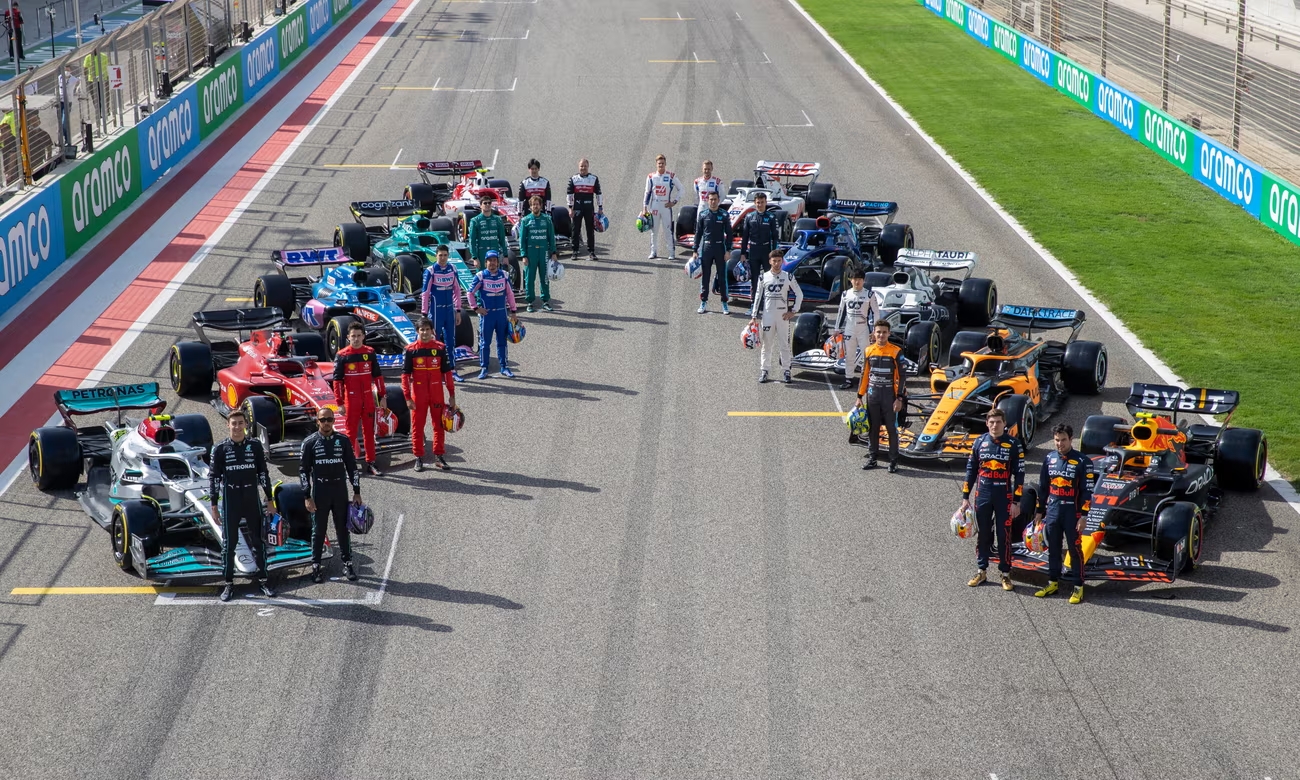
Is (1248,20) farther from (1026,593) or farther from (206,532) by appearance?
(206,532)

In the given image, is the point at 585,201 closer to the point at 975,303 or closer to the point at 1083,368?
the point at 975,303

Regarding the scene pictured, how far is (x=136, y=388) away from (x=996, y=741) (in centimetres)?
1100

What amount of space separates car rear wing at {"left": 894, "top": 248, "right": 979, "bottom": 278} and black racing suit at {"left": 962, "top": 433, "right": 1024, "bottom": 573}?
8.53 m

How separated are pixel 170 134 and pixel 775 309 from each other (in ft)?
60.8

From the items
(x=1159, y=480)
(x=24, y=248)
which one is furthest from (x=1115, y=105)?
(x=24, y=248)

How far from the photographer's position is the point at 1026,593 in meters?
13.8

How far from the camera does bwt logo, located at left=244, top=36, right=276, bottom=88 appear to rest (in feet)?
128

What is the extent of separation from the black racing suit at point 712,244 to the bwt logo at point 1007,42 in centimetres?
2444

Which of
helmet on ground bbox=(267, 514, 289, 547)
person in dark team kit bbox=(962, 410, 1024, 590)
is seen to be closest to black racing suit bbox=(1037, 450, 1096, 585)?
person in dark team kit bbox=(962, 410, 1024, 590)

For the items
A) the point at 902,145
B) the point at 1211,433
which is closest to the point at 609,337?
the point at 1211,433

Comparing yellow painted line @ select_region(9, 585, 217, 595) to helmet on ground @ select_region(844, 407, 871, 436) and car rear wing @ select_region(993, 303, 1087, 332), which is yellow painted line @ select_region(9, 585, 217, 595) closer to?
helmet on ground @ select_region(844, 407, 871, 436)

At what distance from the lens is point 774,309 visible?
64.5 ft

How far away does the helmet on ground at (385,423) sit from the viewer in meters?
17.2

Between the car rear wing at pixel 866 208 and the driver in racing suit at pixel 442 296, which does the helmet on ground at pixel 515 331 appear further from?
the car rear wing at pixel 866 208
